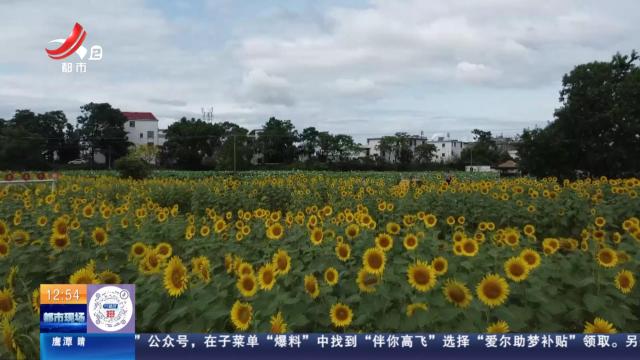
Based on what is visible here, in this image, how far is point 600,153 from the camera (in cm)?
2992

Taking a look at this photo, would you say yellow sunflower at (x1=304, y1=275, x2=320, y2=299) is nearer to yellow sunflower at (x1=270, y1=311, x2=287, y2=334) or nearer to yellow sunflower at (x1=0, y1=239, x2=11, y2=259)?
yellow sunflower at (x1=270, y1=311, x2=287, y2=334)

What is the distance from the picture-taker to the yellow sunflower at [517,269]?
259cm

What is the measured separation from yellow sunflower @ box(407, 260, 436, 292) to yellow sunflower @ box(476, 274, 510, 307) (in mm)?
216

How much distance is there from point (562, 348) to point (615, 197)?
259 inches

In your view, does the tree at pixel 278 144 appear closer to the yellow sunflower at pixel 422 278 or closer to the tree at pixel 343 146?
the tree at pixel 343 146

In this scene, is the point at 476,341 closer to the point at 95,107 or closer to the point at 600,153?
the point at 600,153

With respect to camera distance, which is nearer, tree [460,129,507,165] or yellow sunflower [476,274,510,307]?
yellow sunflower [476,274,510,307]

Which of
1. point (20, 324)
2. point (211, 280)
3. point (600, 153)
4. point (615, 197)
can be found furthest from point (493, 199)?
point (600, 153)

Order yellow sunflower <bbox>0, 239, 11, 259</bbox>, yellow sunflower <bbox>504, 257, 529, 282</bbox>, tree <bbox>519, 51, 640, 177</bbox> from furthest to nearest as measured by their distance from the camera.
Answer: tree <bbox>519, 51, 640, 177</bbox> → yellow sunflower <bbox>0, 239, 11, 259</bbox> → yellow sunflower <bbox>504, 257, 529, 282</bbox>

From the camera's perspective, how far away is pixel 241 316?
2170 mm

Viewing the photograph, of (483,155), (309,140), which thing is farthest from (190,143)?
(483,155)

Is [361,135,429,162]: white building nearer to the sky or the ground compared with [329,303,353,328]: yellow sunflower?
nearer to the sky

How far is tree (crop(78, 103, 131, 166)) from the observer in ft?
242

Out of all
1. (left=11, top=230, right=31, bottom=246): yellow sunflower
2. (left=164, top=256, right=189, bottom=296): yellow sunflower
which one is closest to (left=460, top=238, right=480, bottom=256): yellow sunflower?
(left=164, top=256, right=189, bottom=296): yellow sunflower
